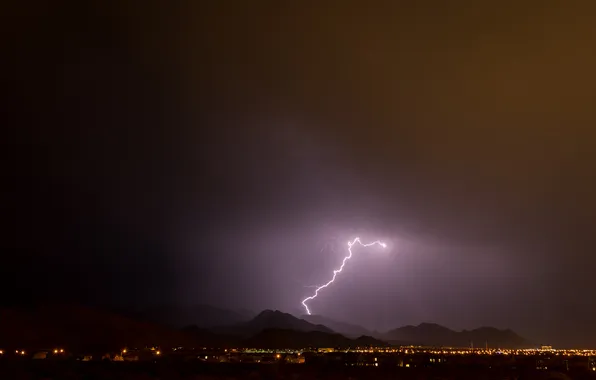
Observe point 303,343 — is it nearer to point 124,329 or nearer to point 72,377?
point 124,329

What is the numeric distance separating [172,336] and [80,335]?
36.1 metres

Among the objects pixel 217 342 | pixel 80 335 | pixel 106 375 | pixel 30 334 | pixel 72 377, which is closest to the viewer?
pixel 72 377

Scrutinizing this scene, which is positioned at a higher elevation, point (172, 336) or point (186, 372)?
point (172, 336)

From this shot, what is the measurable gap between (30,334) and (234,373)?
67589 mm

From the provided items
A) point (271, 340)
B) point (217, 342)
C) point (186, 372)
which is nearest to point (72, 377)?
point (186, 372)


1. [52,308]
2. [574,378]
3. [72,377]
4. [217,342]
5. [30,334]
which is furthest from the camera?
[217,342]

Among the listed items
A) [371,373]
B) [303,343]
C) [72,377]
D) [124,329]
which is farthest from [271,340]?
[72,377]

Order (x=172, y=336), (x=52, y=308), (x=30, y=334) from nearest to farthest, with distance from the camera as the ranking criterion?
(x=30, y=334) < (x=52, y=308) < (x=172, y=336)

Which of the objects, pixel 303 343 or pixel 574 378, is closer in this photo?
pixel 574 378

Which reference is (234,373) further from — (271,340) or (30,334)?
(271,340)

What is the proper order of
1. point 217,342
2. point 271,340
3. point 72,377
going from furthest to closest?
point 271,340, point 217,342, point 72,377

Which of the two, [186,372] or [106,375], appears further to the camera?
[186,372]

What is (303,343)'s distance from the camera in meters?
196

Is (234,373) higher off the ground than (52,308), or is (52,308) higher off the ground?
(52,308)
